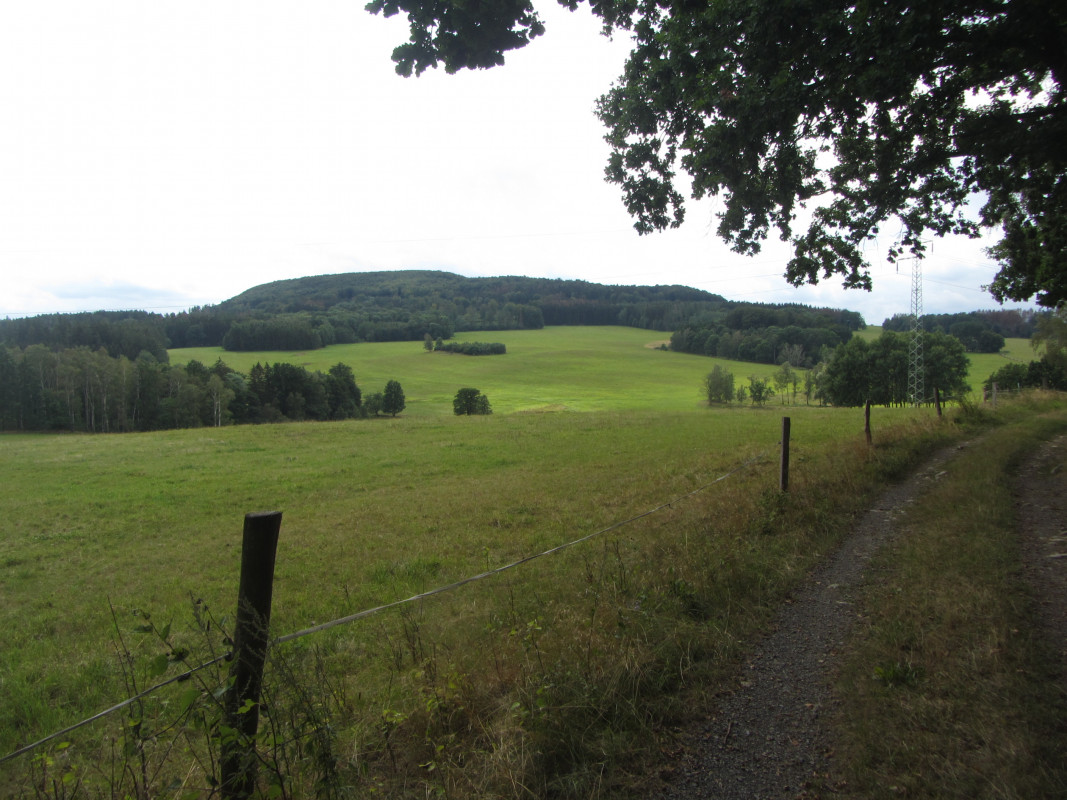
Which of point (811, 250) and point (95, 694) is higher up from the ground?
point (811, 250)

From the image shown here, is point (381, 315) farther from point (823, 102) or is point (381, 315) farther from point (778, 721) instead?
point (778, 721)

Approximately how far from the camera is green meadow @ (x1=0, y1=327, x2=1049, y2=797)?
3.58 meters

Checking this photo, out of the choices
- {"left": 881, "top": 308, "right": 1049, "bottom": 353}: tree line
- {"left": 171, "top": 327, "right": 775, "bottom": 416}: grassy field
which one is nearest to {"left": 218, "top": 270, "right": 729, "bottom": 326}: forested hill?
{"left": 171, "top": 327, "right": 775, "bottom": 416}: grassy field

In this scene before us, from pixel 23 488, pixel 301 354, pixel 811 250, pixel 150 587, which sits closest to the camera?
pixel 150 587

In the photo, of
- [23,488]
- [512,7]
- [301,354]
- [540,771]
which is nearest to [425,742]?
[540,771]

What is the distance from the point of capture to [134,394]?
6450 cm

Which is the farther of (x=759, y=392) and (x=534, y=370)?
(x=534, y=370)

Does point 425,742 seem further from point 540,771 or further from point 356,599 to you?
point 356,599

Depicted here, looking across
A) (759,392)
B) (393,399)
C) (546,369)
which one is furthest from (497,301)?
(759,392)

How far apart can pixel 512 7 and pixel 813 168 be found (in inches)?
243

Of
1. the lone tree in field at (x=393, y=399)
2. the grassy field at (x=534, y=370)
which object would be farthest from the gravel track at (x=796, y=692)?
the lone tree in field at (x=393, y=399)

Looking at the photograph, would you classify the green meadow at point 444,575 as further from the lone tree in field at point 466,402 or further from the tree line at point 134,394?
the tree line at point 134,394

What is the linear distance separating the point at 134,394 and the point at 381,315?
301ft

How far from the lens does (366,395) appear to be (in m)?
80.7
